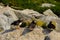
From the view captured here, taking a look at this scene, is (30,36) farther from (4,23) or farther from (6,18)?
(6,18)

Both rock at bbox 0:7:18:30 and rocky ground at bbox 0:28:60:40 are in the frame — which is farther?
rock at bbox 0:7:18:30

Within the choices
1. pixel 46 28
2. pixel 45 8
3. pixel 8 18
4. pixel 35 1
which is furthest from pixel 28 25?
pixel 35 1

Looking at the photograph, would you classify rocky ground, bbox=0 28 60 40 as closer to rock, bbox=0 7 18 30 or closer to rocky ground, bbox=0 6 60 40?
rocky ground, bbox=0 6 60 40

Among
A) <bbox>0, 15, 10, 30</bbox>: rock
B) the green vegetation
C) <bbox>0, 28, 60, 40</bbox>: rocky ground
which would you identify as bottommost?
the green vegetation

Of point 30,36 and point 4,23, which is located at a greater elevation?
point 30,36

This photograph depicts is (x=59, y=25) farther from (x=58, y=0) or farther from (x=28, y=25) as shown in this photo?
(x=58, y=0)

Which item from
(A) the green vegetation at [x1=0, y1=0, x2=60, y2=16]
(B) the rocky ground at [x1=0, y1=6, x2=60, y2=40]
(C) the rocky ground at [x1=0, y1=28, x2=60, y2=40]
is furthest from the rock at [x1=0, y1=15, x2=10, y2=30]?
(A) the green vegetation at [x1=0, y1=0, x2=60, y2=16]

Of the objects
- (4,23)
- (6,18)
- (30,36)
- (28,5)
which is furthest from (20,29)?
(28,5)

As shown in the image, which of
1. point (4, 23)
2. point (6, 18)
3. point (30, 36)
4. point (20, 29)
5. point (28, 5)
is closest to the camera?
point (30, 36)

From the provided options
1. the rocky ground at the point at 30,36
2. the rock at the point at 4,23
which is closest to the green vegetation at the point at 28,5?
the rock at the point at 4,23

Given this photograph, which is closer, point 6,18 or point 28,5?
point 6,18

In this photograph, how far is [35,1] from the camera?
25438 millimetres

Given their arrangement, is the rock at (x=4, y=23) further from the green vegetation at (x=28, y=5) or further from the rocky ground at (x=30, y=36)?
the green vegetation at (x=28, y=5)

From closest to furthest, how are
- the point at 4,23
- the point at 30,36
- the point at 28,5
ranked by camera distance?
the point at 30,36 < the point at 4,23 < the point at 28,5
